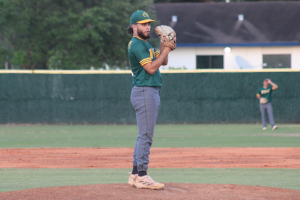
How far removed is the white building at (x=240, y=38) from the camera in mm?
28078

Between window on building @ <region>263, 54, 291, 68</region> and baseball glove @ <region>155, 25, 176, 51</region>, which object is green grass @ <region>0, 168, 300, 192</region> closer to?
baseball glove @ <region>155, 25, 176, 51</region>

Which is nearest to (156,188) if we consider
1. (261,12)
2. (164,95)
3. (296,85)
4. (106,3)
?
(164,95)

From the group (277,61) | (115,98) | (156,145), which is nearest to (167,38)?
(156,145)

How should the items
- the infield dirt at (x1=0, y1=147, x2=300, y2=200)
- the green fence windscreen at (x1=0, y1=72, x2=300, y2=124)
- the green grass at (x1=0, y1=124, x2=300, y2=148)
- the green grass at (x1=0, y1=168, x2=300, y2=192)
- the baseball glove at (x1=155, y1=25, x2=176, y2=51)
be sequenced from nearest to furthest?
the infield dirt at (x1=0, y1=147, x2=300, y2=200) < the baseball glove at (x1=155, y1=25, x2=176, y2=51) < the green grass at (x1=0, y1=168, x2=300, y2=192) < the green grass at (x1=0, y1=124, x2=300, y2=148) < the green fence windscreen at (x1=0, y1=72, x2=300, y2=124)

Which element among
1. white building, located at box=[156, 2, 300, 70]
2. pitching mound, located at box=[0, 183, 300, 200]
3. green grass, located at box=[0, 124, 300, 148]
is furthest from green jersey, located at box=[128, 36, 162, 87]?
white building, located at box=[156, 2, 300, 70]

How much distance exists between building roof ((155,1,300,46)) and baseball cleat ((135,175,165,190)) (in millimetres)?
23273

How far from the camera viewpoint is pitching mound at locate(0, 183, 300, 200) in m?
5.05

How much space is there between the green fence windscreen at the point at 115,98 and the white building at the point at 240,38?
8047mm

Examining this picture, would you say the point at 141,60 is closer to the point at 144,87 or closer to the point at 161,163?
the point at 144,87

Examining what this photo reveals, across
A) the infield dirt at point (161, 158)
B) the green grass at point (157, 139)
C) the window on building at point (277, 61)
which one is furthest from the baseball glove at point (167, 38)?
the window on building at point (277, 61)

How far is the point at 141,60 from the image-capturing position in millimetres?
5281

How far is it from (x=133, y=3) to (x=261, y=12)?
1020 cm

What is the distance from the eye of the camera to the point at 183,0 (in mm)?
44281

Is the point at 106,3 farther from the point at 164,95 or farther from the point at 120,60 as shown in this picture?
the point at 164,95
